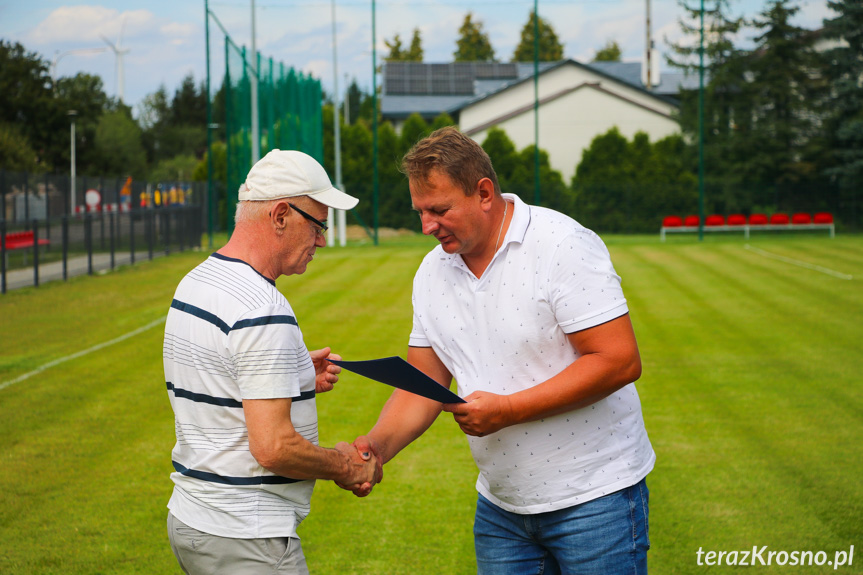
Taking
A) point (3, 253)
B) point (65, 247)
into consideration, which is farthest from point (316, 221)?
point (65, 247)

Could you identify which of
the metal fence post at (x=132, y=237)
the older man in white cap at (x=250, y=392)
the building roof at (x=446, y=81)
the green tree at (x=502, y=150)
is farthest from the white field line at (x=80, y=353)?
the building roof at (x=446, y=81)

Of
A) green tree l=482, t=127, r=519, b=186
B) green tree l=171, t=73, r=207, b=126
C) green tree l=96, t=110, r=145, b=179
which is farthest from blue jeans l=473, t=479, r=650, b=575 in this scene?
green tree l=171, t=73, r=207, b=126

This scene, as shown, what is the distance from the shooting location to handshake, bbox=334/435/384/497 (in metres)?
2.82

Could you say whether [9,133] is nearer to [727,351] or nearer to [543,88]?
[543,88]

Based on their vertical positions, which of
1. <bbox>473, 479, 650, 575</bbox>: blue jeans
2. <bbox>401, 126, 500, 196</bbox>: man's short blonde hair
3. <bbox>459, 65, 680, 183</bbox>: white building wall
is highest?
<bbox>459, 65, 680, 183</bbox>: white building wall

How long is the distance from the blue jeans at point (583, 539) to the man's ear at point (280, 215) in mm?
1172

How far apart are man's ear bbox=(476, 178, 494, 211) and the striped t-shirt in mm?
690

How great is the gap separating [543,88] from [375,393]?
1556 inches

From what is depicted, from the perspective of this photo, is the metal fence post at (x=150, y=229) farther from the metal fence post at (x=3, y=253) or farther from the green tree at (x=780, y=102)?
the green tree at (x=780, y=102)

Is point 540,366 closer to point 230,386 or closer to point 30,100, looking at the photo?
point 230,386

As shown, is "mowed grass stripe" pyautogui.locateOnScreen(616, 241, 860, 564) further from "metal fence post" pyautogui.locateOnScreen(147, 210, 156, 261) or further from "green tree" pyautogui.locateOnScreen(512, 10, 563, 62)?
"green tree" pyautogui.locateOnScreen(512, 10, 563, 62)

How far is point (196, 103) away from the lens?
100 metres

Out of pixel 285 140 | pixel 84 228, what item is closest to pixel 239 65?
pixel 285 140

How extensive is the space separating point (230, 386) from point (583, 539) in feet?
3.75
